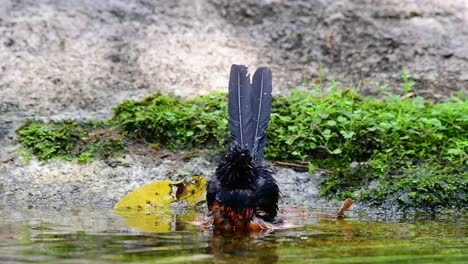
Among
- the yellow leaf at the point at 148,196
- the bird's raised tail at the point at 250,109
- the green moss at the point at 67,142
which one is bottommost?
the yellow leaf at the point at 148,196

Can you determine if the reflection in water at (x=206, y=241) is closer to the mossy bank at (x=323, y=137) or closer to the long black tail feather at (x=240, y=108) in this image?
the long black tail feather at (x=240, y=108)

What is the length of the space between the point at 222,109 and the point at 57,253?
135 inches

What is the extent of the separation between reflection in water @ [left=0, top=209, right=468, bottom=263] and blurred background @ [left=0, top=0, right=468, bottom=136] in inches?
97.0

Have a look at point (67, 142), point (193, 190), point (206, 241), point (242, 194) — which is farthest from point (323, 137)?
point (206, 241)

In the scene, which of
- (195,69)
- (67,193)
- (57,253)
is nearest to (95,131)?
(67,193)

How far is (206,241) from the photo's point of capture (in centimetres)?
405

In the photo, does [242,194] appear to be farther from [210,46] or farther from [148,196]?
[210,46]

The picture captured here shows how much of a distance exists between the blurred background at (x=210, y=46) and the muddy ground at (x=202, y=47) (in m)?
0.01

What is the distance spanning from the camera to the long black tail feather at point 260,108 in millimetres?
5521

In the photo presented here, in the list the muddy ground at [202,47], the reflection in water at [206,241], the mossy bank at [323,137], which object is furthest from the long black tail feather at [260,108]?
the muddy ground at [202,47]

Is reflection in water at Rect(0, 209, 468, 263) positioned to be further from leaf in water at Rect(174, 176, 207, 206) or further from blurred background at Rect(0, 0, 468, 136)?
blurred background at Rect(0, 0, 468, 136)

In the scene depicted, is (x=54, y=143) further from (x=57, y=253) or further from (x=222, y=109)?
(x=57, y=253)

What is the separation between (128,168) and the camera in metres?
6.19

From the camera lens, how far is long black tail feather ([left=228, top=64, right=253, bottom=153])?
218 inches
